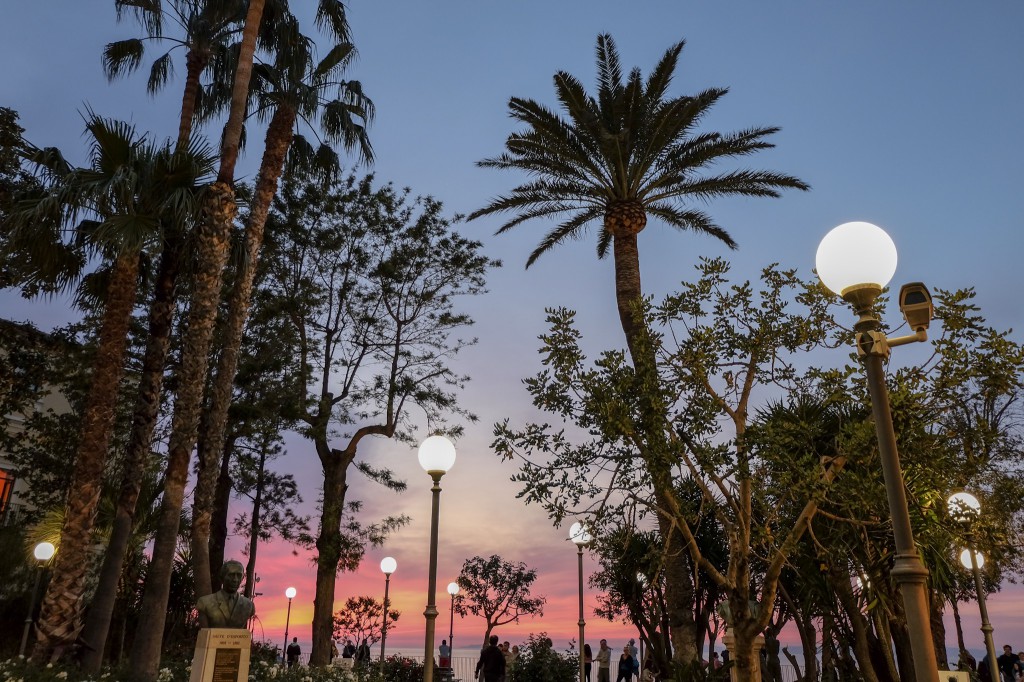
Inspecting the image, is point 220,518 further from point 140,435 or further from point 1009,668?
point 1009,668

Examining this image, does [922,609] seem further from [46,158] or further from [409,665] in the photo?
[409,665]

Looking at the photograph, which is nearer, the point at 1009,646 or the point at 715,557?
the point at 715,557

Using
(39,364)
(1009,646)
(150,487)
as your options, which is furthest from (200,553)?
(1009,646)

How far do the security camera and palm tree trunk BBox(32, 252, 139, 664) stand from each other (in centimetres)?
1228

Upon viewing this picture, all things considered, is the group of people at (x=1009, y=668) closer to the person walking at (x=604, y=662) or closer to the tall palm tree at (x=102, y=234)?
the person walking at (x=604, y=662)

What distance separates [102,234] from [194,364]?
265 cm

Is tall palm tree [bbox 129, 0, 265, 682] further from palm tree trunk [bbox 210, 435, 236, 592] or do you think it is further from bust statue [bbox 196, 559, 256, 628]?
palm tree trunk [bbox 210, 435, 236, 592]

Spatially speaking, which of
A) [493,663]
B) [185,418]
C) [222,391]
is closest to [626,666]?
[493,663]

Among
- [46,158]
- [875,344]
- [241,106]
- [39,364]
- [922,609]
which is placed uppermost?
[241,106]

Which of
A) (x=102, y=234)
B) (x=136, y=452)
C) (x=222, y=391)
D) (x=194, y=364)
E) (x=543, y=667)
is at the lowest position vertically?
(x=543, y=667)

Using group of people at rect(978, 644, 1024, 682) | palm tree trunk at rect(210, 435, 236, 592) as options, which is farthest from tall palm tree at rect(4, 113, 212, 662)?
group of people at rect(978, 644, 1024, 682)

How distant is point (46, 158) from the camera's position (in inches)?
571

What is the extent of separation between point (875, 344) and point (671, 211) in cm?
1544

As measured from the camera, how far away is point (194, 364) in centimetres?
1338
